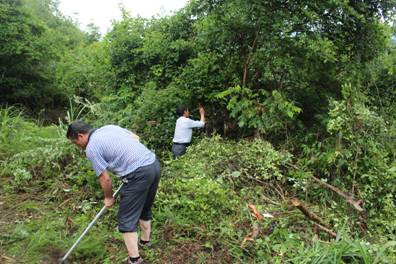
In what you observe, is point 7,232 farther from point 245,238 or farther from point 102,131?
point 245,238

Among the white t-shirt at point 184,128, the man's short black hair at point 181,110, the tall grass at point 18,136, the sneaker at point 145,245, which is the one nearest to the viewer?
the sneaker at point 145,245

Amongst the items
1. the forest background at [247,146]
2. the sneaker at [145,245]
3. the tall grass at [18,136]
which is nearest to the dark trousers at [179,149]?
the forest background at [247,146]

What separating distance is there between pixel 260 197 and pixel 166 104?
9.60ft

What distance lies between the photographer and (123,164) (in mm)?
3562

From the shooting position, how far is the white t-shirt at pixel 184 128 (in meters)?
6.29

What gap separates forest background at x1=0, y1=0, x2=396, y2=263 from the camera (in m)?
4.10

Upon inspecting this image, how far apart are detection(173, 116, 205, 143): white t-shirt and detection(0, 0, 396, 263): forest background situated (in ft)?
1.29

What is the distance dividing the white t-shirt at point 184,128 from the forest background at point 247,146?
39 cm

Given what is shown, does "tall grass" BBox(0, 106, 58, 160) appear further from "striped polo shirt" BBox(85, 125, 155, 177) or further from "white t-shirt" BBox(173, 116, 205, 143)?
"striped polo shirt" BBox(85, 125, 155, 177)

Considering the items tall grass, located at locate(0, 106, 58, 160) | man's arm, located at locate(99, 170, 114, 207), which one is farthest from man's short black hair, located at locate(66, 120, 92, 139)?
tall grass, located at locate(0, 106, 58, 160)

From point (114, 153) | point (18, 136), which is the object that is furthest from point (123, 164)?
point (18, 136)

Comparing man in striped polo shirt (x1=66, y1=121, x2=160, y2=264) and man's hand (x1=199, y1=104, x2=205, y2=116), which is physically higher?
man's hand (x1=199, y1=104, x2=205, y2=116)

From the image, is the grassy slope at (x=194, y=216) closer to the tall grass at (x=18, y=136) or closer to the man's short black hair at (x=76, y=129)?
the tall grass at (x=18, y=136)

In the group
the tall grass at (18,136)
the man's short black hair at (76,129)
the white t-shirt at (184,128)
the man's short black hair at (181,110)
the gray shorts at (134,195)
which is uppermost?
the man's short black hair at (181,110)
